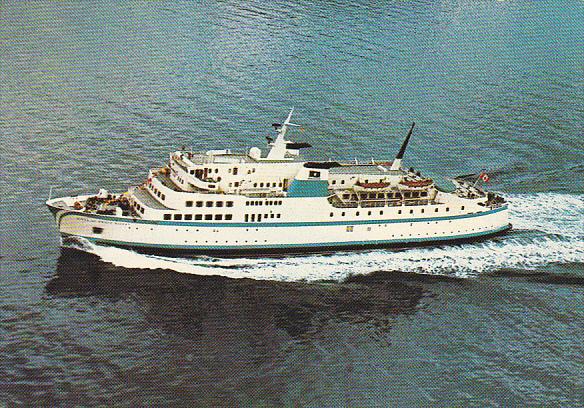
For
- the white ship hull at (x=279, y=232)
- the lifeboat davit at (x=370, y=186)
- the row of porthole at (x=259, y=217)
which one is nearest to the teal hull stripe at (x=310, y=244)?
the white ship hull at (x=279, y=232)

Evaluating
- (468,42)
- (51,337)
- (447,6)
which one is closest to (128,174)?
(51,337)

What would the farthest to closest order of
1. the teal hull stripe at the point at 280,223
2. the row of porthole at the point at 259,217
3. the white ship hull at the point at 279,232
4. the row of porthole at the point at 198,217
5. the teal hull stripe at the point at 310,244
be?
1. the row of porthole at the point at 259,217
2. the row of porthole at the point at 198,217
3. the teal hull stripe at the point at 310,244
4. the white ship hull at the point at 279,232
5. the teal hull stripe at the point at 280,223

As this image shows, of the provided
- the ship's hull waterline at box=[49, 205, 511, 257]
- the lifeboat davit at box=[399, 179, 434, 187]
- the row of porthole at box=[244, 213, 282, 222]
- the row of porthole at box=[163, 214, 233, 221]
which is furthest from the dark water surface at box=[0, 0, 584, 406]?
the lifeboat davit at box=[399, 179, 434, 187]

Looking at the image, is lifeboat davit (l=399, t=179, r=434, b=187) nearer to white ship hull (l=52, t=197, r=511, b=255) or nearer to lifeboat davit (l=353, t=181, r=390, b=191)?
lifeboat davit (l=353, t=181, r=390, b=191)

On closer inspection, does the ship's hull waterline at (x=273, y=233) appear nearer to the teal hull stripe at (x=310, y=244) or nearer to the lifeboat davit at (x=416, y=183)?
the teal hull stripe at (x=310, y=244)

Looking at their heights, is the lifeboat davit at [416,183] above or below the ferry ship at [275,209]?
above

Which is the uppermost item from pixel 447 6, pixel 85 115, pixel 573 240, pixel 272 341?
pixel 447 6

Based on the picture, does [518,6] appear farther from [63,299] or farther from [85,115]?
[63,299]
